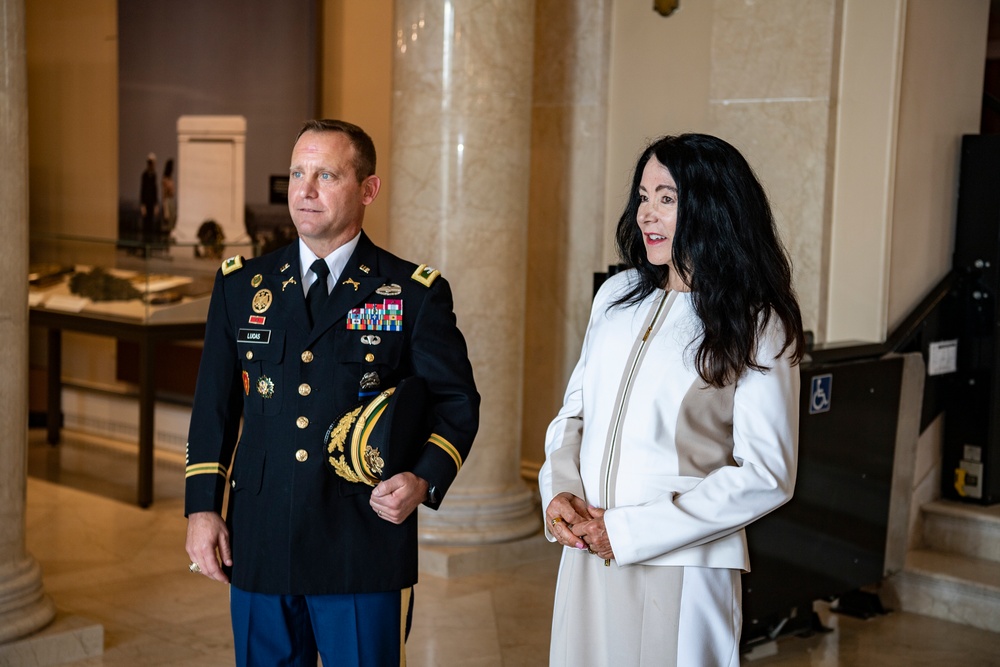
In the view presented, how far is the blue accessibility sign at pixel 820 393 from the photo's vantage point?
436 cm

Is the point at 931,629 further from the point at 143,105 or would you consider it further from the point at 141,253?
the point at 143,105

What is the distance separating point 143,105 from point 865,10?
5.96m

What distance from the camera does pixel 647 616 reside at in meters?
2.24

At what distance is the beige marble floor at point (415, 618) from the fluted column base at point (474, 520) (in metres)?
0.18

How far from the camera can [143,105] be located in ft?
29.9

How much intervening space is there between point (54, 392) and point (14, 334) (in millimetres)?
4558

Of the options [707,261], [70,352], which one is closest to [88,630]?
[707,261]

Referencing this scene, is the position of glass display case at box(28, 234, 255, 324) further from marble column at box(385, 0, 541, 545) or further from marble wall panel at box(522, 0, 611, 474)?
marble wall panel at box(522, 0, 611, 474)

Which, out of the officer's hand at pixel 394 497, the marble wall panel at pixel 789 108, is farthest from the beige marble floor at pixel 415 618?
the officer's hand at pixel 394 497

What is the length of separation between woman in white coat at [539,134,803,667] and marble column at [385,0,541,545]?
10.2ft

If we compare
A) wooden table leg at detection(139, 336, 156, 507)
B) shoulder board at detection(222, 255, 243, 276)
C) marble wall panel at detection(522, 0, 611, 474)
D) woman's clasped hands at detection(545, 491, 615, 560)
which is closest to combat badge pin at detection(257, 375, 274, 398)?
shoulder board at detection(222, 255, 243, 276)

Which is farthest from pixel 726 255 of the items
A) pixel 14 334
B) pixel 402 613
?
pixel 14 334

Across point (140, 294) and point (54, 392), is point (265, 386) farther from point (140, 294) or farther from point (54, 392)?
point (54, 392)

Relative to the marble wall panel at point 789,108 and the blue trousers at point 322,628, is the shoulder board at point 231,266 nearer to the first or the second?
the blue trousers at point 322,628
